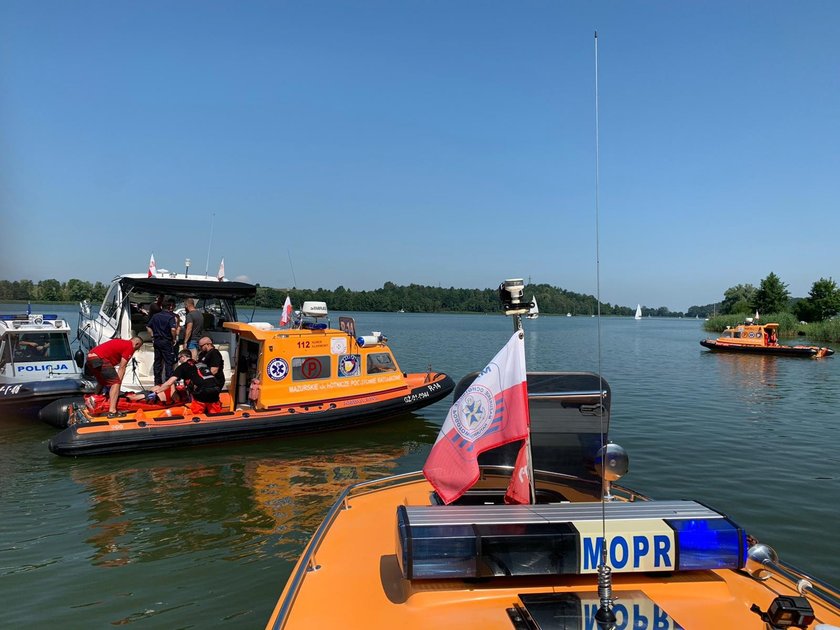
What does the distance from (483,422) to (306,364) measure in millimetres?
8712

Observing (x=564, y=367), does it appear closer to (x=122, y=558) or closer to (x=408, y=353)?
(x=408, y=353)

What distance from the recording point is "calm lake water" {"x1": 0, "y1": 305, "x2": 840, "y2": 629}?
5406mm

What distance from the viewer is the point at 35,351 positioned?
14562 millimetres

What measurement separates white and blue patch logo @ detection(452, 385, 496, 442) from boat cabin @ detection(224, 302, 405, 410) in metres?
8.16

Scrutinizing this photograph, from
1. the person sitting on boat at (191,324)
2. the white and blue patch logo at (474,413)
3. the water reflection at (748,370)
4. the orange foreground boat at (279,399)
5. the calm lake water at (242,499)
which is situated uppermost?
the person sitting on boat at (191,324)

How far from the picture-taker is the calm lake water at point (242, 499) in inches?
213

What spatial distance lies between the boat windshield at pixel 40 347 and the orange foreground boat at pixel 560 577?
47.7 ft

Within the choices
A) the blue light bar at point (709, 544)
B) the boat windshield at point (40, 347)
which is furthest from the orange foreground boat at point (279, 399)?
the blue light bar at point (709, 544)

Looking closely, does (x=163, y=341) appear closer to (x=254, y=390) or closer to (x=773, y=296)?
(x=254, y=390)

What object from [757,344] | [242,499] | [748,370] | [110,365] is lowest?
[242,499]

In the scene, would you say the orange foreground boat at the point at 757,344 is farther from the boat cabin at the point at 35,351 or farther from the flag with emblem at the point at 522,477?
the boat cabin at the point at 35,351

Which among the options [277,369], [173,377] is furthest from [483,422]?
[173,377]

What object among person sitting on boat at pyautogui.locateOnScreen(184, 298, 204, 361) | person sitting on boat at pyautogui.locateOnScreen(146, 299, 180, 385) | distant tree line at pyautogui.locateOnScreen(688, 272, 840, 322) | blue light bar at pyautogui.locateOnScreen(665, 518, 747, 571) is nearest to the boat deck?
blue light bar at pyautogui.locateOnScreen(665, 518, 747, 571)

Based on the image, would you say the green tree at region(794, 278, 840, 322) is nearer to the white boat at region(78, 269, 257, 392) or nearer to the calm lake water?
the calm lake water
